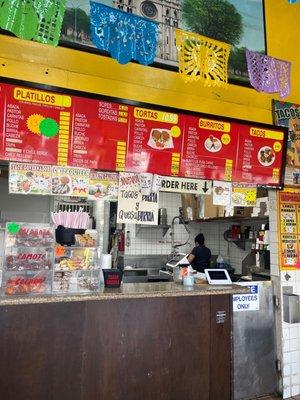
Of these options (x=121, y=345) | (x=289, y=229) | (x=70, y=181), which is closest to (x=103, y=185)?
(x=70, y=181)

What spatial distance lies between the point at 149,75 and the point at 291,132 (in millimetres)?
1694

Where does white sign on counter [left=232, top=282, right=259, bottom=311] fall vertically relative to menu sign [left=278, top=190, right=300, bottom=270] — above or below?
below

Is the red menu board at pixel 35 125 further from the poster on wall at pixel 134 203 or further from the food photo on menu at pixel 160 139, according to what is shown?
the food photo on menu at pixel 160 139

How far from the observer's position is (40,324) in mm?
2584

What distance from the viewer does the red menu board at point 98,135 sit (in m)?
2.77

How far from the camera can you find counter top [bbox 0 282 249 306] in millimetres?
2549

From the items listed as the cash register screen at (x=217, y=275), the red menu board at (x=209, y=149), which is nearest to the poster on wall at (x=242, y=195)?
the red menu board at (x=209, y=149)

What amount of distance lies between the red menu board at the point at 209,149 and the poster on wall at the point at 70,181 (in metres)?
0.89

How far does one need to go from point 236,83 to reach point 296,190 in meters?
1.34

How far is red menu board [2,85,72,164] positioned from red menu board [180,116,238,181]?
3.57ft

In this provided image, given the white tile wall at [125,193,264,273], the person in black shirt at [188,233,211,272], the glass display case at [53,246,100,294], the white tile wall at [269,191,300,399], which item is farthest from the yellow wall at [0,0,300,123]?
the white tile wall at [125,193,264,273]

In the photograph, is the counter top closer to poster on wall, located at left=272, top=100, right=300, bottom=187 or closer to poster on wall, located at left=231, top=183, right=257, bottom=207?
poster on wall, located at left=231, top=183, right=257, bottom=207

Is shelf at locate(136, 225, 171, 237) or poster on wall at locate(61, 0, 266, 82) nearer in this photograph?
poster on wall at locate(61, 0, 266, 82)

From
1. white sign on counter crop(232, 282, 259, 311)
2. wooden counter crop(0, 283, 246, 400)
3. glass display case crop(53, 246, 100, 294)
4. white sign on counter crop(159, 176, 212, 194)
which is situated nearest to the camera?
wooden counter crop(0, 283, 246, 400)
